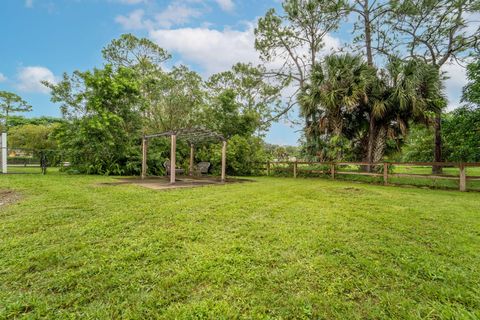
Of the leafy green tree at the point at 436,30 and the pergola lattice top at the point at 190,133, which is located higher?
the leafy green tree at the point at 436,30

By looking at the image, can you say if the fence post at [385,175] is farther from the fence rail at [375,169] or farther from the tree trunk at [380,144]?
the tree trunk at [380,144]

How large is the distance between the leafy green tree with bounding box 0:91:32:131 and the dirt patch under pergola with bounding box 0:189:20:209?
2567cm

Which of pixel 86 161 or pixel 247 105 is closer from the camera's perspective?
pixel 86 161

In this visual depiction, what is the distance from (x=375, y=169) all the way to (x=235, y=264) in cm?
928

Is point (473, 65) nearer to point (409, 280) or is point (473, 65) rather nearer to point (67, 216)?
point (409, 280)

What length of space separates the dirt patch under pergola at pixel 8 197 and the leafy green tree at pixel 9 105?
1010 inches

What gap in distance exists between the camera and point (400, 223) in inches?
130

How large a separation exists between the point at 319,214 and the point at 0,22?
1408 centimetres

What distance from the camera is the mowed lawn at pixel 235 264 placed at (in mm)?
1507

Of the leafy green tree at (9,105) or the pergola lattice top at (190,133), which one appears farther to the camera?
the leafy green tree at (9,105)

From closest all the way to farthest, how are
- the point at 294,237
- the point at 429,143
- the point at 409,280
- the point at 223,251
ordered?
the point at 409,280 < the point at 223,251 < the point at 294,237 < the point at 429,143

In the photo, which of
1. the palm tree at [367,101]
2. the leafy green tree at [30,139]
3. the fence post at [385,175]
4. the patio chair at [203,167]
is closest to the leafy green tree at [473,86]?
the palm tree at [367,101]

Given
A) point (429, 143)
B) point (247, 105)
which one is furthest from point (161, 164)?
point (429, 143)

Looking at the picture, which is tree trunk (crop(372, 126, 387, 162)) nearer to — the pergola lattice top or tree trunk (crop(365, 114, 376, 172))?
tree trunk (crop(365, 114, 376, 172))
